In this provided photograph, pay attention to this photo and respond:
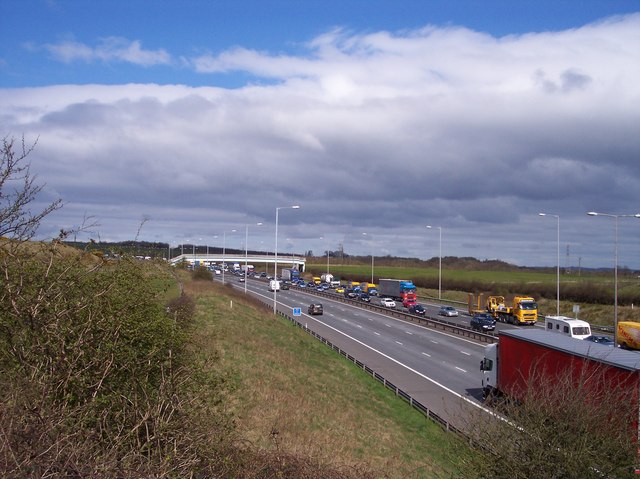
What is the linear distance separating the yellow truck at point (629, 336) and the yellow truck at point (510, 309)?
18.3m

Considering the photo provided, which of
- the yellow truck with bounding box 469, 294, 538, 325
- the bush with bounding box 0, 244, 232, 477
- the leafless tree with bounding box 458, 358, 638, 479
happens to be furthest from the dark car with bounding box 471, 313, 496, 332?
the bush with bounding box 0, 244, 232, 477

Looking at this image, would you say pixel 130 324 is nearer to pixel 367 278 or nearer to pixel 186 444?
pixel 186 444

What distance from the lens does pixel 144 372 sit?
1190cm

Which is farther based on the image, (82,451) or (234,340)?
(234,340)

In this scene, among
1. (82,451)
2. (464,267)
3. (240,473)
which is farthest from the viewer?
(464,267)

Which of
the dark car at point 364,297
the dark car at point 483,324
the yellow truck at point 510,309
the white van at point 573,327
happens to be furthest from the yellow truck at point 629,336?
the dark car at point 364,297

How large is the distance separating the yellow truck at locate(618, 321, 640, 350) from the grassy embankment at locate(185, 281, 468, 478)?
1881 centimetres

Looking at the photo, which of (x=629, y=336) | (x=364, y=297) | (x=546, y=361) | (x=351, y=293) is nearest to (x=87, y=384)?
(x=546, y=361)

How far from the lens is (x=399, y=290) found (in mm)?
93000

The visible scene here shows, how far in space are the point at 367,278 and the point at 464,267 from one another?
1815 inches

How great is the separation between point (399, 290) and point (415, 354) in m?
49.3

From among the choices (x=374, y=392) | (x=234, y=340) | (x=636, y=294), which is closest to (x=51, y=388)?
(x=374, y=392)

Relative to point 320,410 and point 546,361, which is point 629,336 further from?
point 320,410

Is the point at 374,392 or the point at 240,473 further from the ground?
the point at 240,473
